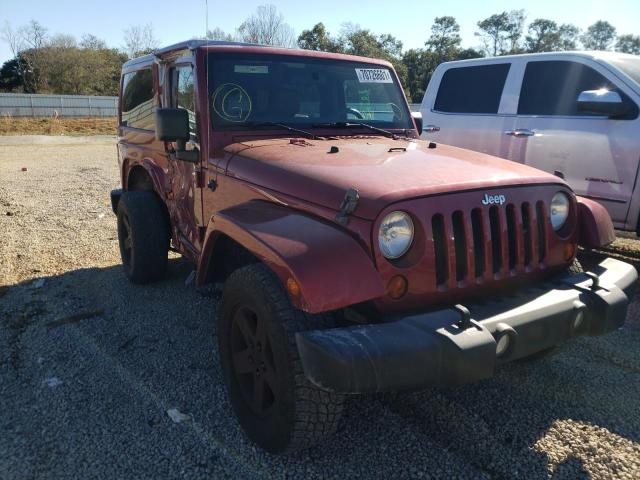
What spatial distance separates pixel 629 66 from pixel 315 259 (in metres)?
4.67

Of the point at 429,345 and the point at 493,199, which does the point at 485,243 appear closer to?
the point at 493,199

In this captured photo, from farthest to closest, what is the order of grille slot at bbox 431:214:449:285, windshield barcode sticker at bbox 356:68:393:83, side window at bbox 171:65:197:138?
windshield barcode sticker at bbox 356:68:393:83 → side window at bbox 171:65:197:138 → grille slot at bbox 431:214:449:285

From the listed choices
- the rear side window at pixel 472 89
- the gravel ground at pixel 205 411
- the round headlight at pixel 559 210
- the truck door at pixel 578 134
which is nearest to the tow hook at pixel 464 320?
the gravel ground at pixel 205 411

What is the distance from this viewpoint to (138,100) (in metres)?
4.79

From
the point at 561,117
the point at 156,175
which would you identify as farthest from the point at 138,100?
the point at 561,117

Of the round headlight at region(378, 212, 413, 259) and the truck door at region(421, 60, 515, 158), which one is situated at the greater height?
the truck door at region(421, 60, 515, 158)

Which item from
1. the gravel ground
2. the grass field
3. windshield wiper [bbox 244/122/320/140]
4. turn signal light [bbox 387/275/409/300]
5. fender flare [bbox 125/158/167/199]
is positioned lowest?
the grass field

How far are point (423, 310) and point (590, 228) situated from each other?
1201mm

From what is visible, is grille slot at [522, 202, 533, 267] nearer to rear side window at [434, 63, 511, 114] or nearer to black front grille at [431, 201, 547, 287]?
black front grille at [431, 201, 547, 287]

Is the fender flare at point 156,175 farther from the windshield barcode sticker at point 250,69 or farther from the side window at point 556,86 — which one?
the side window at point 556,86

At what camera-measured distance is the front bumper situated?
1.96 m

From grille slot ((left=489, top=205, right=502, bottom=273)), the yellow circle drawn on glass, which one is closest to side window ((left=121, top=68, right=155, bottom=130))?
the yellow circle drawn on glass

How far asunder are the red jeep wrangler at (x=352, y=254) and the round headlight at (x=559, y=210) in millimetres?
14

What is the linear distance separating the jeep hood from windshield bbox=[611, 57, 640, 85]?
282cm
